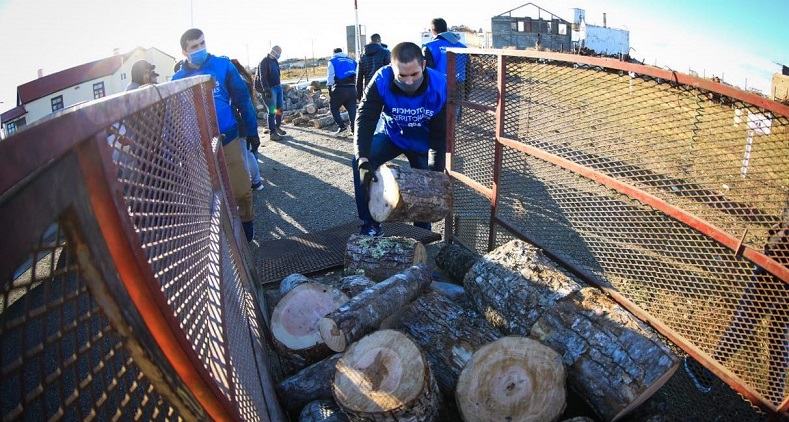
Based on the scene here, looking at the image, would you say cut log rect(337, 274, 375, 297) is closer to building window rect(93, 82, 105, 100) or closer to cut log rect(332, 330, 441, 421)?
cut log rect(332, 330, 441, 421)

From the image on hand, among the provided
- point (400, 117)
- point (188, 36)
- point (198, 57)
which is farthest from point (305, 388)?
point (188, 36)

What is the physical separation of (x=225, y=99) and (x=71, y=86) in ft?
52.3

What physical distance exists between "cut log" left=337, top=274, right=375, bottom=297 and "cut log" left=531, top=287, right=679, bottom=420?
1.24m

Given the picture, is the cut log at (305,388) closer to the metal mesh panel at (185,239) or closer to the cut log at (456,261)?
the metal mesh panel at (185,239)

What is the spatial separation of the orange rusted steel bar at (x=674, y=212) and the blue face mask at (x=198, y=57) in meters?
3.25

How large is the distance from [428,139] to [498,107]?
3.41ft

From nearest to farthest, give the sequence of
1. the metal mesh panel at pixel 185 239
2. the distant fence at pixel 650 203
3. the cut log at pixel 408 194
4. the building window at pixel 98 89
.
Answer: the metal mesh panel at pixel 185 239 → the distant fence at pixel 650 203 → the cut log at pixel 408 194 → the building window at pixel 98 89

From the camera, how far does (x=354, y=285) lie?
11.0 ft

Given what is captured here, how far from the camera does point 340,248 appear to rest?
484 cm

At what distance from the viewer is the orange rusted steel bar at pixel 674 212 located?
212 centimetres

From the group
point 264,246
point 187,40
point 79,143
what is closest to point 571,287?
point 79,143

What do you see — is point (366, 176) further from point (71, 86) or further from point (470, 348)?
point (71, 86)

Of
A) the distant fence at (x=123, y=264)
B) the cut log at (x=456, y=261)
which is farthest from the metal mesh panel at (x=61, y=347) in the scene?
the cut log at (x=456, y=261)

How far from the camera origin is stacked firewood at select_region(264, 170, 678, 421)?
2.21 m
